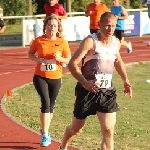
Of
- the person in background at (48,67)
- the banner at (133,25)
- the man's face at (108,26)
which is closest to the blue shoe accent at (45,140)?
Result: the person in background at (48,67)

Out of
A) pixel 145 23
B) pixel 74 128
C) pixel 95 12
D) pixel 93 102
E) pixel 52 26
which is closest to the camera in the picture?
pixel 93 102

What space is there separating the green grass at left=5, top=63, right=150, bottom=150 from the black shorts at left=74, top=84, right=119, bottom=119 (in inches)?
54.3

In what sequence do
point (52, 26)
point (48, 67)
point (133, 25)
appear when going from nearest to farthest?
1. point (52, 26)
2. point (48, 67)
3. point (133, 25)

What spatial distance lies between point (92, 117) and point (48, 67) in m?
2.73

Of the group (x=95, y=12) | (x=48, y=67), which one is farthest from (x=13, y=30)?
(x=48, y=67)

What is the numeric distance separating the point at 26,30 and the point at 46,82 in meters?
16.5

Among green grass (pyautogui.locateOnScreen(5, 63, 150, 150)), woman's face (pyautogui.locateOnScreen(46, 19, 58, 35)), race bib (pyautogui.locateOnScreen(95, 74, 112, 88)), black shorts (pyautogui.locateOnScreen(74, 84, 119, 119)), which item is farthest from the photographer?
green grass (pyautogui.locateOnScreen(5, 63, 150, 150))

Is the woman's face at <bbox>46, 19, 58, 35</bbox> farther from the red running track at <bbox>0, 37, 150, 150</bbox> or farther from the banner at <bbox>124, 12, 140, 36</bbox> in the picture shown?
the banner at <bbox>124, 12, 140, 36</bbox>

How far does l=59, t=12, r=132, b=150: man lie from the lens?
6773mm

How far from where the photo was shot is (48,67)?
27.8 ft

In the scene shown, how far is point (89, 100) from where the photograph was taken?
7.06 metres

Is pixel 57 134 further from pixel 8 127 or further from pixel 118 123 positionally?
pixel 118 123

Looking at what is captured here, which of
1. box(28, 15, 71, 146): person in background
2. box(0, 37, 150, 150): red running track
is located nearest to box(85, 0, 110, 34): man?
box(0, 37, 150, 150): red running track

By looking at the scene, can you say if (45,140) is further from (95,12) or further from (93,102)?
(95,12)
